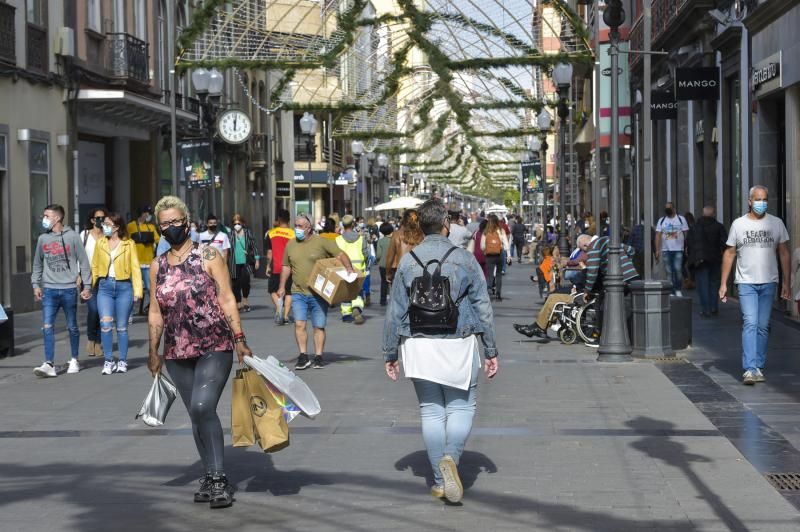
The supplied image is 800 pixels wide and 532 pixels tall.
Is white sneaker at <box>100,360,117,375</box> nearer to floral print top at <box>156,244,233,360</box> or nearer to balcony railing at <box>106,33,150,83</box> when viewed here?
floral print top at <box>156,244,233,360</box>

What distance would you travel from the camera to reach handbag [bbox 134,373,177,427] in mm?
8016

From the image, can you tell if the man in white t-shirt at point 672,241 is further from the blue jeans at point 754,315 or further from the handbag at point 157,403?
the handbag at point 157,403

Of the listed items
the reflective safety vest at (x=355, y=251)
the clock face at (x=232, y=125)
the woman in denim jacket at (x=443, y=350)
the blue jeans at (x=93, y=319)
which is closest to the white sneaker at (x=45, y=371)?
the blue jeans at (x=93, y=319)

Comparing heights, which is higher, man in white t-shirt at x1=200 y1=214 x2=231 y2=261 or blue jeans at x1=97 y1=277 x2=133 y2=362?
man in white t-shirt at x1=200 y1=214 x2=231 y2=261

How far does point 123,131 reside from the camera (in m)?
32.2

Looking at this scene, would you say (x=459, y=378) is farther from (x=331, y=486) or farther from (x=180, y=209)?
(x=180, y=209)

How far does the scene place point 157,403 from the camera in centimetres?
805

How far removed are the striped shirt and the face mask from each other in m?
3.21

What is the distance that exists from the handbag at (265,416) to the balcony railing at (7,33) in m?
17.4

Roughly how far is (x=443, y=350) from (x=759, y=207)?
5839 millimetres

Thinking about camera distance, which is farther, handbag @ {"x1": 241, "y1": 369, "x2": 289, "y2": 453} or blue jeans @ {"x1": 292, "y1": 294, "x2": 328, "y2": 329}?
blue jeans @ {"x1": 292, "y1": 294, "x2": 328, "y2": 329}

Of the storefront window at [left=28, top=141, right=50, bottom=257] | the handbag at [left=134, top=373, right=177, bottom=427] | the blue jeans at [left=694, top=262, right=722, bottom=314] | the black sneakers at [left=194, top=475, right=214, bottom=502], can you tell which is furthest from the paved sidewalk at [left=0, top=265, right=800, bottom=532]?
the storefront window at [left=28, top=141, right=50, bottom=257]

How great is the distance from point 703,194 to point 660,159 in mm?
7310

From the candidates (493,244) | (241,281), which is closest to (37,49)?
(241,281)
